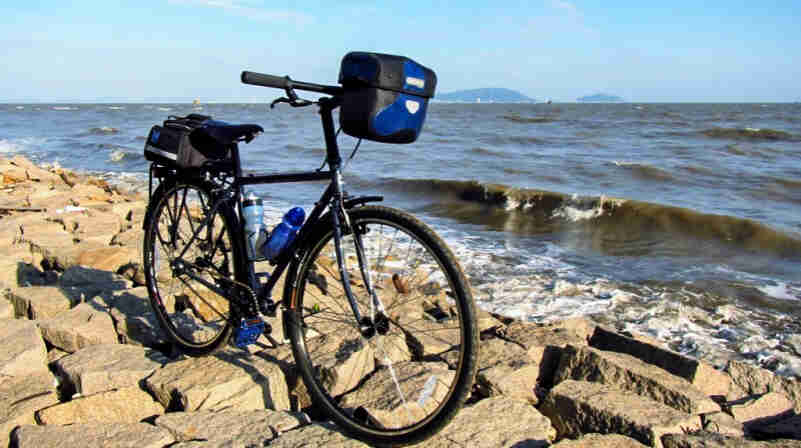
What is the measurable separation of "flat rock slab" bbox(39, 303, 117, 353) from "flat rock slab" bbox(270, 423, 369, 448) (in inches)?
62.8

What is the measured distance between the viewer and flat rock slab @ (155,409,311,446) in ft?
8.04

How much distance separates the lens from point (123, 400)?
2.71 m

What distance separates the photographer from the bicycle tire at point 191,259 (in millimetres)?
3102

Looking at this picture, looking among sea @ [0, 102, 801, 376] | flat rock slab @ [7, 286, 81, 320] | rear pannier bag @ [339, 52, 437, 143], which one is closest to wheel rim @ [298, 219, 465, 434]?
rear pannier bag @ [339, 52, 437, 143]

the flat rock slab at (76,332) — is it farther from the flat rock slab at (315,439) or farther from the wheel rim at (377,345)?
the flat rock slab at (315,439)

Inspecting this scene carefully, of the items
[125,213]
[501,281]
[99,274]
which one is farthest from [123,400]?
[125,213]

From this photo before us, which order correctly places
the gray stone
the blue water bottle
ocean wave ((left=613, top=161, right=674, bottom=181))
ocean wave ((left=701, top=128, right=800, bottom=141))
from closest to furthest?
the blue water bottle, the gray stone, ocean wave ((left=613, top=161, right=674, bottom=181)), ocean wave ((left=701, top=128, right=800, bottom=141))

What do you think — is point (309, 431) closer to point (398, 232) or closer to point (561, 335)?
point (398, 232)


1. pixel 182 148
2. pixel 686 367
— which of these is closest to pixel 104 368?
pixel 182 148

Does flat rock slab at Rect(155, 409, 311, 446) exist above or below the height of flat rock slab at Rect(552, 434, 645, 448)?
below

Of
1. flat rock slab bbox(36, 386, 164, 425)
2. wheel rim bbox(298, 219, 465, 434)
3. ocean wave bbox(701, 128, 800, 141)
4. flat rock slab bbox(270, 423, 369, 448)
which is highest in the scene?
ocean wave bbox(701, 128, 800, 141)

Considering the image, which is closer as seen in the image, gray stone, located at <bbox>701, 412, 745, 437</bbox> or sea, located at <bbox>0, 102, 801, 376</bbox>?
gray stone, located at <bbox>701, 412, 745, 437</bbox>

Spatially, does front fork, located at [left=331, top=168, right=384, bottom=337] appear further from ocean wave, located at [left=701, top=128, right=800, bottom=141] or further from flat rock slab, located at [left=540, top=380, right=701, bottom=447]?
ocean wave, located at [left=701, top=128, right=800, bottom=141]

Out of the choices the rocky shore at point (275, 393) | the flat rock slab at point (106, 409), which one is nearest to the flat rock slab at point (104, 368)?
the rocky shore at point (275, 393)
